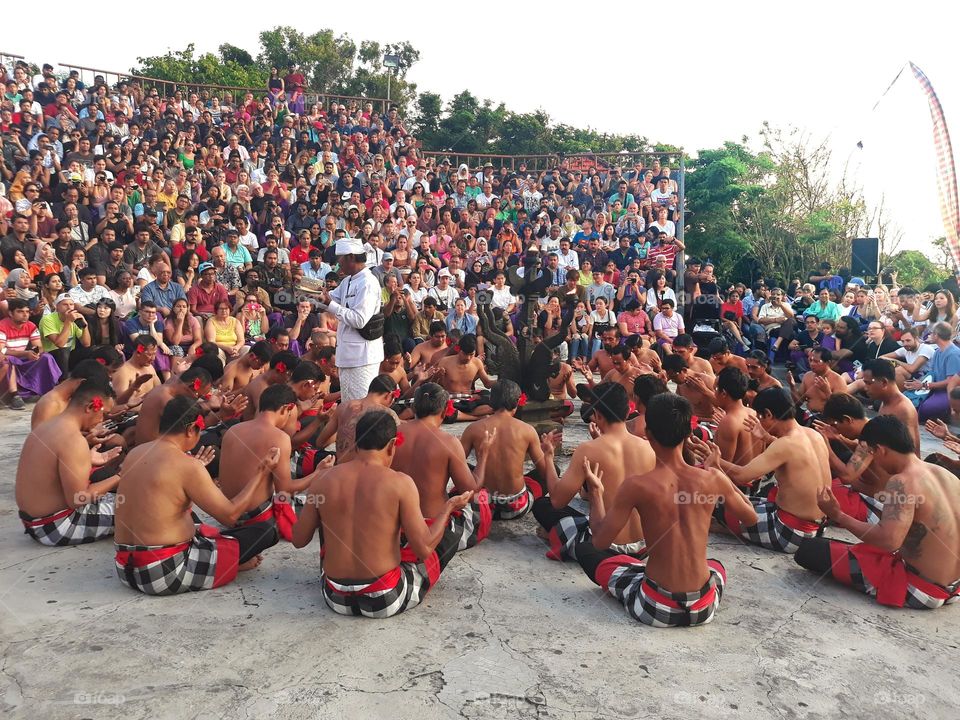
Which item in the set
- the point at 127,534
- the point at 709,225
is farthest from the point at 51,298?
the point at 709,225

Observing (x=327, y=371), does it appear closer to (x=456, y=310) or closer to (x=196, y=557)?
(x=196, y=557)

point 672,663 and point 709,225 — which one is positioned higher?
point 709,225

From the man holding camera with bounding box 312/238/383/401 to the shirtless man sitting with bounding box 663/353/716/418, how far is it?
261 centimetres

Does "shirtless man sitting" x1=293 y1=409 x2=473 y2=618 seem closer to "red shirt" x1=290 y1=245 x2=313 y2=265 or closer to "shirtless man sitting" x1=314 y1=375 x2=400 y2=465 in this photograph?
"shirtless man sitting" x1=314 y1=375 x2=400 y2=465

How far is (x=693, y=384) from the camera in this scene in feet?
20.8

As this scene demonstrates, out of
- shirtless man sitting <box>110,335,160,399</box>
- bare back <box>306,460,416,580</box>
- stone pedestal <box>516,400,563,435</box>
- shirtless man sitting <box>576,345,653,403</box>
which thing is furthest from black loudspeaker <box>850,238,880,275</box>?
bare back <box>306,460,416,580</box>

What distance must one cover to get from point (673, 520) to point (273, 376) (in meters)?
3.72

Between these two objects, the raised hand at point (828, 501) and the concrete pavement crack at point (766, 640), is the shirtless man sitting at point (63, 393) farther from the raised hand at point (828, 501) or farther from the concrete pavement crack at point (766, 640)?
the raised hand at point (828, 501)

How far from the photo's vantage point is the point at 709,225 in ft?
74.6

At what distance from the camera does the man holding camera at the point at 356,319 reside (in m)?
5.63

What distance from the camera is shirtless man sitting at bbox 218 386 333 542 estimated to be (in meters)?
4.34

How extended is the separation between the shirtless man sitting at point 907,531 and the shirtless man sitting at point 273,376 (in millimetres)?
4098

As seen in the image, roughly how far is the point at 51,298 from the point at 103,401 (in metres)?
5.32

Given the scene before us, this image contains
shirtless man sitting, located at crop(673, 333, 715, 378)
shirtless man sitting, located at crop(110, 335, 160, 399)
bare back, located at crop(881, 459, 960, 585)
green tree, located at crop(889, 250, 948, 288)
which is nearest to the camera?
bare back, located at crop(881, 459, 960, 585)
